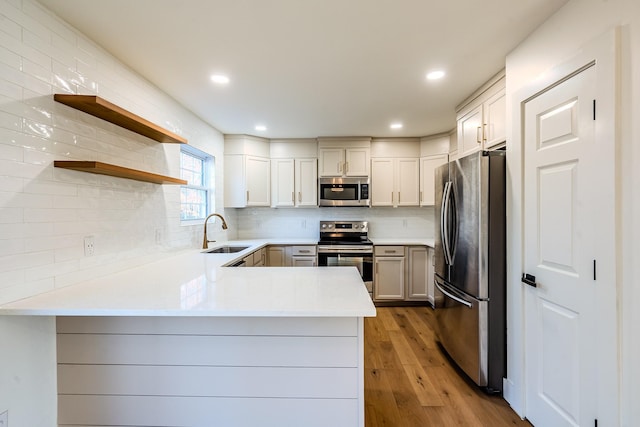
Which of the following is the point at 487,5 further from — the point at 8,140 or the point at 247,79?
the point at 8,140

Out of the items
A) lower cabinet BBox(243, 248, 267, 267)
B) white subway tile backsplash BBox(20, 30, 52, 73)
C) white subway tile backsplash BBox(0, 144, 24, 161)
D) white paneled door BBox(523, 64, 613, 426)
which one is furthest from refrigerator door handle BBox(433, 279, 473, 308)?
white subway tile backsplash BBox(20, 30, 52, 73)

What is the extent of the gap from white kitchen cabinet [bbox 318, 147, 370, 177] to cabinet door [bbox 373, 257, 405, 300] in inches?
53.4

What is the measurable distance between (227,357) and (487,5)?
2.32m

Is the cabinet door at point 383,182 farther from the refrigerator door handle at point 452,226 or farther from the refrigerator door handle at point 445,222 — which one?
the refrigerator door handle at point 452,226

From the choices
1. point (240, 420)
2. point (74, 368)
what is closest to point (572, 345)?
point (240, 420)

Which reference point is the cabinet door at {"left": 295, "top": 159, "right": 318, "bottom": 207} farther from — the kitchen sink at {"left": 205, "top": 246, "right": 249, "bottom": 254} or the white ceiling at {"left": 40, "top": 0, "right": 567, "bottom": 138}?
the white ceiling at {"left": 40, "top": 0, "right": 567, "bottom": 138}

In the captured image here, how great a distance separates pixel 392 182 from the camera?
13.1 feet

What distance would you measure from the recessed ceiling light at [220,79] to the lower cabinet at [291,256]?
2.20 meters

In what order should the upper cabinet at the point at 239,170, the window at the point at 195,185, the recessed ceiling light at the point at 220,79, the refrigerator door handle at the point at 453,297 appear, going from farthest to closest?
the upper cabinet at the point at 239,170
the window at the point at 195,185
the recessed ceiling light at the point at 220,79
the refrigerator door handle at the point at 453,297

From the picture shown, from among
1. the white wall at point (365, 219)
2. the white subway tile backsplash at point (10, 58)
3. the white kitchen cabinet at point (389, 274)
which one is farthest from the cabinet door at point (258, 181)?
the white subway tile backsplash at point (10, 58)

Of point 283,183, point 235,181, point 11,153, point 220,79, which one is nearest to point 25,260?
point 11,153

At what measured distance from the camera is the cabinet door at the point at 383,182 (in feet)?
13.1

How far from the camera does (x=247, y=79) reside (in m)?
2.16

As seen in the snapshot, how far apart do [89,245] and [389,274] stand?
3259 mm
